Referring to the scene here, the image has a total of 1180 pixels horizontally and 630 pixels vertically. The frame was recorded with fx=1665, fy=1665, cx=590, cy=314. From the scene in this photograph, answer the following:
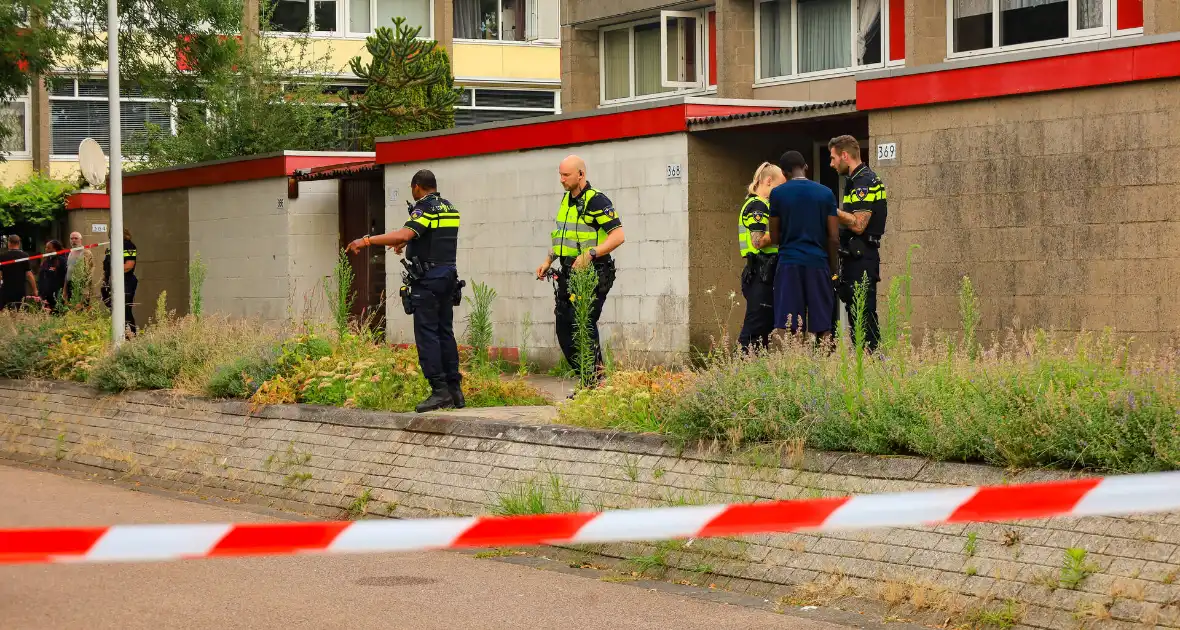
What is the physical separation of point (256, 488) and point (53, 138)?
36.1 metres

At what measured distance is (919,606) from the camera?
22.3 ft

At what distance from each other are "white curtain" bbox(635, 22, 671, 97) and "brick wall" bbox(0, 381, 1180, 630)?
1468 centimetres

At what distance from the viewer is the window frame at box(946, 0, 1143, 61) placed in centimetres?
1995

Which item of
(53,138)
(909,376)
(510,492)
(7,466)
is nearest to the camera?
(909,376)

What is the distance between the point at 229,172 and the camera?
80.4 ft

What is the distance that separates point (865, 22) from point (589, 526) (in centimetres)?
1961

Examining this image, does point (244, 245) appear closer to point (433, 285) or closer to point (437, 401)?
point (433, 285)

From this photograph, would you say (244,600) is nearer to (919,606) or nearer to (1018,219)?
(919,606)

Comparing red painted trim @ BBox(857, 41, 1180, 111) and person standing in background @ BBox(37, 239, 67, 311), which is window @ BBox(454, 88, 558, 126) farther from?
red painted trim @ BBox(857, 41, 1180, 111)

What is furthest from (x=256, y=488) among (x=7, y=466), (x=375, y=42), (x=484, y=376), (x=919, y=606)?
(x=375, y=42)

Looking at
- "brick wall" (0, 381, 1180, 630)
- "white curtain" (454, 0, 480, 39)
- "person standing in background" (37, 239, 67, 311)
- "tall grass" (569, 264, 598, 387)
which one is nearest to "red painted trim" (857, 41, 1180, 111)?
"tall grass" (569, 264, 598, 387)

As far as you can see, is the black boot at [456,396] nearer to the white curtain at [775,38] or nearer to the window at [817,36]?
the window at [817,36]

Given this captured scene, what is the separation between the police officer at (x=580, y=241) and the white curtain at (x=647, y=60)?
15070 mm

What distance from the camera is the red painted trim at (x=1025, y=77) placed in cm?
1270
